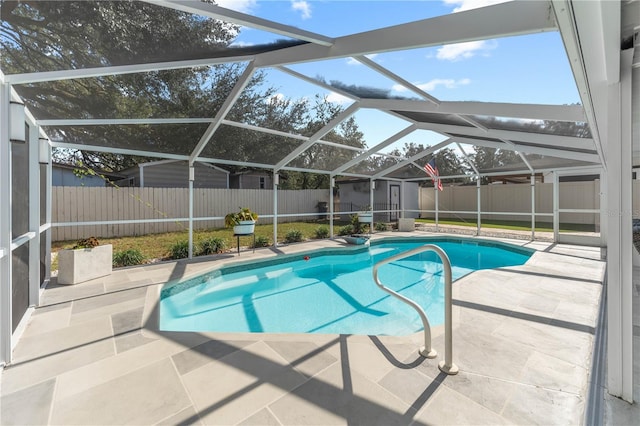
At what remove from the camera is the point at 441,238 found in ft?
33.4

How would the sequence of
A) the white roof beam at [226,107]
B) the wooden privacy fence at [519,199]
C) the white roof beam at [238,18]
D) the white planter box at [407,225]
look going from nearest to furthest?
the white roof beam at [238,18]
the white roof beam at [226,107]
the white planter box at [407,225]
the wooden privacy fence at [519,199]

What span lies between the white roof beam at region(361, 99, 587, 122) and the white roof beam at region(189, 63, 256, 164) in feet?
7.23

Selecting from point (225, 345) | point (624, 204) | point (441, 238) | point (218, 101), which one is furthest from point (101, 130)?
point (441, 238)

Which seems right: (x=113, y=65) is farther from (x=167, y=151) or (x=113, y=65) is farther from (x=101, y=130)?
(x=167, y=151)

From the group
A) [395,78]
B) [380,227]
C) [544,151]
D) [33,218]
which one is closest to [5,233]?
[33,218]

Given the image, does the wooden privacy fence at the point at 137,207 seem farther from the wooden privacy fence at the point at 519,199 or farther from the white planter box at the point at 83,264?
the wooden privacy fence at the point at 519,199

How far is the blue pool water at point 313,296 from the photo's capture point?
4098mm

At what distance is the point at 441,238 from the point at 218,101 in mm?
8810

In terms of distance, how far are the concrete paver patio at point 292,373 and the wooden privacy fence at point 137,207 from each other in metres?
4.67

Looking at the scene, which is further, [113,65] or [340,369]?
[113,65]

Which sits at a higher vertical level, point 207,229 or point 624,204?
point 624,204

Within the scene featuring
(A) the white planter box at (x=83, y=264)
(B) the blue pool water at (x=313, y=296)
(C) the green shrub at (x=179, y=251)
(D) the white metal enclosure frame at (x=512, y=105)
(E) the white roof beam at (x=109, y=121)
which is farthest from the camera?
(C) the green shrub at (x=179, y=251)

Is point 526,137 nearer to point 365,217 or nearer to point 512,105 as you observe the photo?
point 512,105

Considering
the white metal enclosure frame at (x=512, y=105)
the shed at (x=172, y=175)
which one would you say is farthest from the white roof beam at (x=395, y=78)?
the shed at (x=172, y=175)
